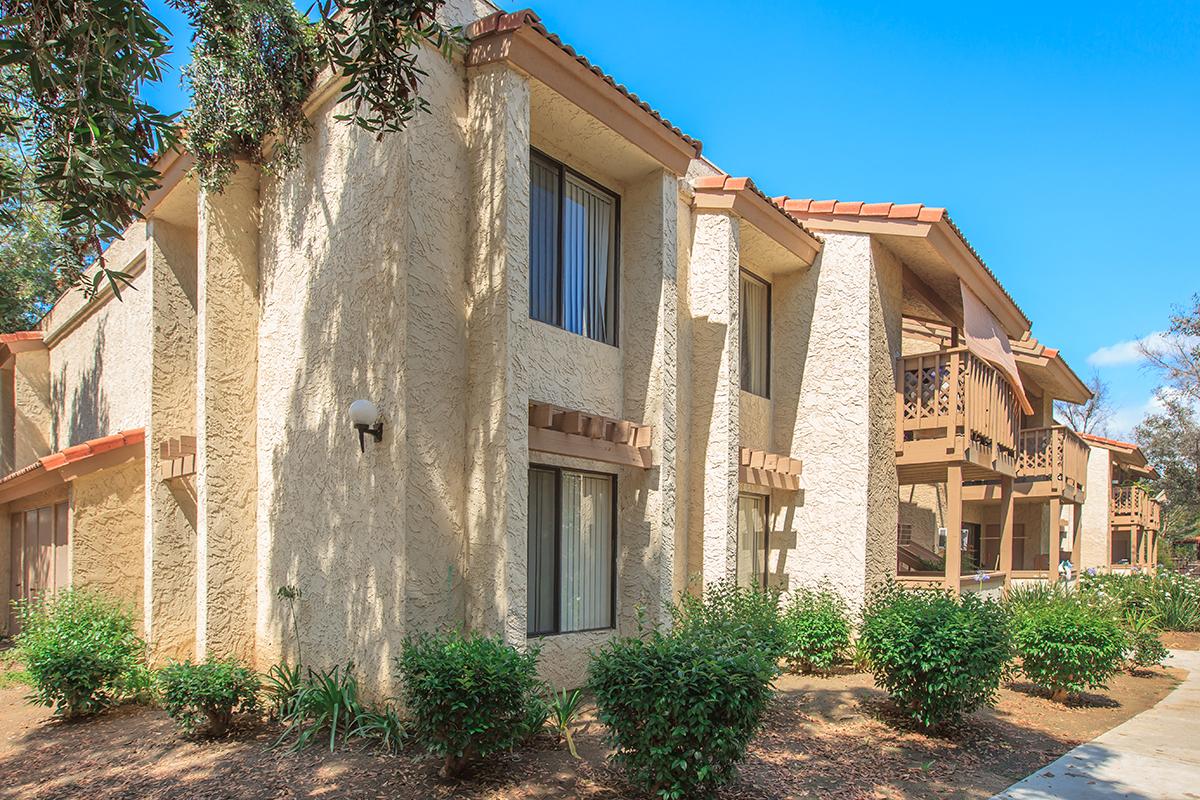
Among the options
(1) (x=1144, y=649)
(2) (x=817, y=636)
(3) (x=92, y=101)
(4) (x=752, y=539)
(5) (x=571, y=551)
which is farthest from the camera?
(4) (x=752, y=539)

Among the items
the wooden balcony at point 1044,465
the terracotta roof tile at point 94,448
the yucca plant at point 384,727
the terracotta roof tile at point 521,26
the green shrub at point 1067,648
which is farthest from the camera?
the wooden balcony at point 1044,465

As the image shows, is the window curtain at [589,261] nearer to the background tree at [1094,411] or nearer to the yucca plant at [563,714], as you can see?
the yucca plant at [563,714]

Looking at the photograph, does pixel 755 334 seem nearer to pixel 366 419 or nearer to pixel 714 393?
pixel 714 393

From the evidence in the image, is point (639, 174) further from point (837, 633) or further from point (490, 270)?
point (837, 633)

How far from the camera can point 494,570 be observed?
7473mm

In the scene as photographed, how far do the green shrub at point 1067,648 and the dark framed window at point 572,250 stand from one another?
5.95 meters

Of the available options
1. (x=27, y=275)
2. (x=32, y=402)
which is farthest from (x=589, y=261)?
(x=27, y=275)

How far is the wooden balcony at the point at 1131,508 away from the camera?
28.4 m

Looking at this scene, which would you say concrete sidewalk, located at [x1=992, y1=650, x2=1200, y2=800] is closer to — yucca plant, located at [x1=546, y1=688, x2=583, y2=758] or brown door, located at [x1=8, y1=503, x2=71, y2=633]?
yucca plant, located at [x1=546, y1=688, x2=583, y2=758]

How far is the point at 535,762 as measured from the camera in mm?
6883

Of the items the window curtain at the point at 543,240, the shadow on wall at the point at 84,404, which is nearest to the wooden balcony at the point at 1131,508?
the window curtain at the point at 543,240

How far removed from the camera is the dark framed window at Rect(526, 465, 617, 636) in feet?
28.7

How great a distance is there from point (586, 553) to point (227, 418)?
4222 mm

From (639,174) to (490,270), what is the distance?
2888 millimetres
